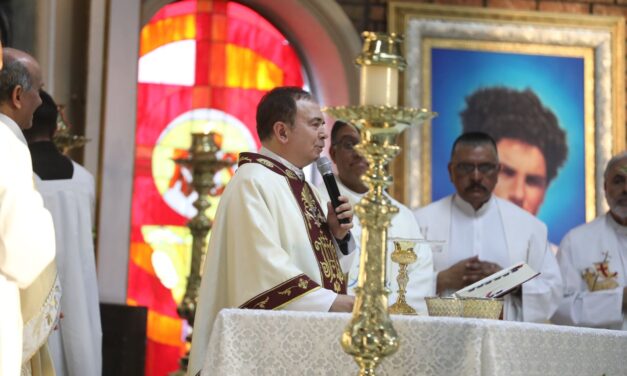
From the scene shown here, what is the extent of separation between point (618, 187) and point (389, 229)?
3.86 feet

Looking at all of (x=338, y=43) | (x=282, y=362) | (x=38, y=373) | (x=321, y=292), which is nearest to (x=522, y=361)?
(x=282, y=362)

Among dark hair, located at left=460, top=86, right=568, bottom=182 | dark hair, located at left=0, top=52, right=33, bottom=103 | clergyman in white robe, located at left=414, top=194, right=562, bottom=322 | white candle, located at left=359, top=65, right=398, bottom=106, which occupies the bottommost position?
clergyman in white robe, located at left=414, top=194, right=562, bottom=322

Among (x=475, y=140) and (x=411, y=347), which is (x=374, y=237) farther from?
(x=475, y=140)

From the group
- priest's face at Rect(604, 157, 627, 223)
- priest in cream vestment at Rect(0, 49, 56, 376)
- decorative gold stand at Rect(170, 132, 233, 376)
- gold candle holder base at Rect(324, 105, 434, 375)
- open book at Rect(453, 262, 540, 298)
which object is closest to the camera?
gold candle holder base at Rect(324, 105, 434, 375)

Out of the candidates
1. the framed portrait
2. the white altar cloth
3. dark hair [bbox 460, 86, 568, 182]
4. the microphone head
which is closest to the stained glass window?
the framed portrait

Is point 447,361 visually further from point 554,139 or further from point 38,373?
point 554,139

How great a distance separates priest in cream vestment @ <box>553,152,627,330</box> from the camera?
18.5 feet

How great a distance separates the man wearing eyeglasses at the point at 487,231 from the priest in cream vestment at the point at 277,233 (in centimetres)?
130

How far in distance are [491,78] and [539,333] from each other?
5.33 meters

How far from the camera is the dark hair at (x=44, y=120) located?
4.99m

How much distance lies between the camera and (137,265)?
26.7 ft

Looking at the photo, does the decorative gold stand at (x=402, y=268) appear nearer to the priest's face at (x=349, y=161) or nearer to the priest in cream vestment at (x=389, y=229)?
the priest in cream vestment at (x=389, y=229)

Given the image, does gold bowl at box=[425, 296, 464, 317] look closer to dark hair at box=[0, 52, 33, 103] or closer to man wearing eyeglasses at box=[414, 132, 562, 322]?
dark hair at box=[0, 52, 33, 103]

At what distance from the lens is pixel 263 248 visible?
4027 millimetres
